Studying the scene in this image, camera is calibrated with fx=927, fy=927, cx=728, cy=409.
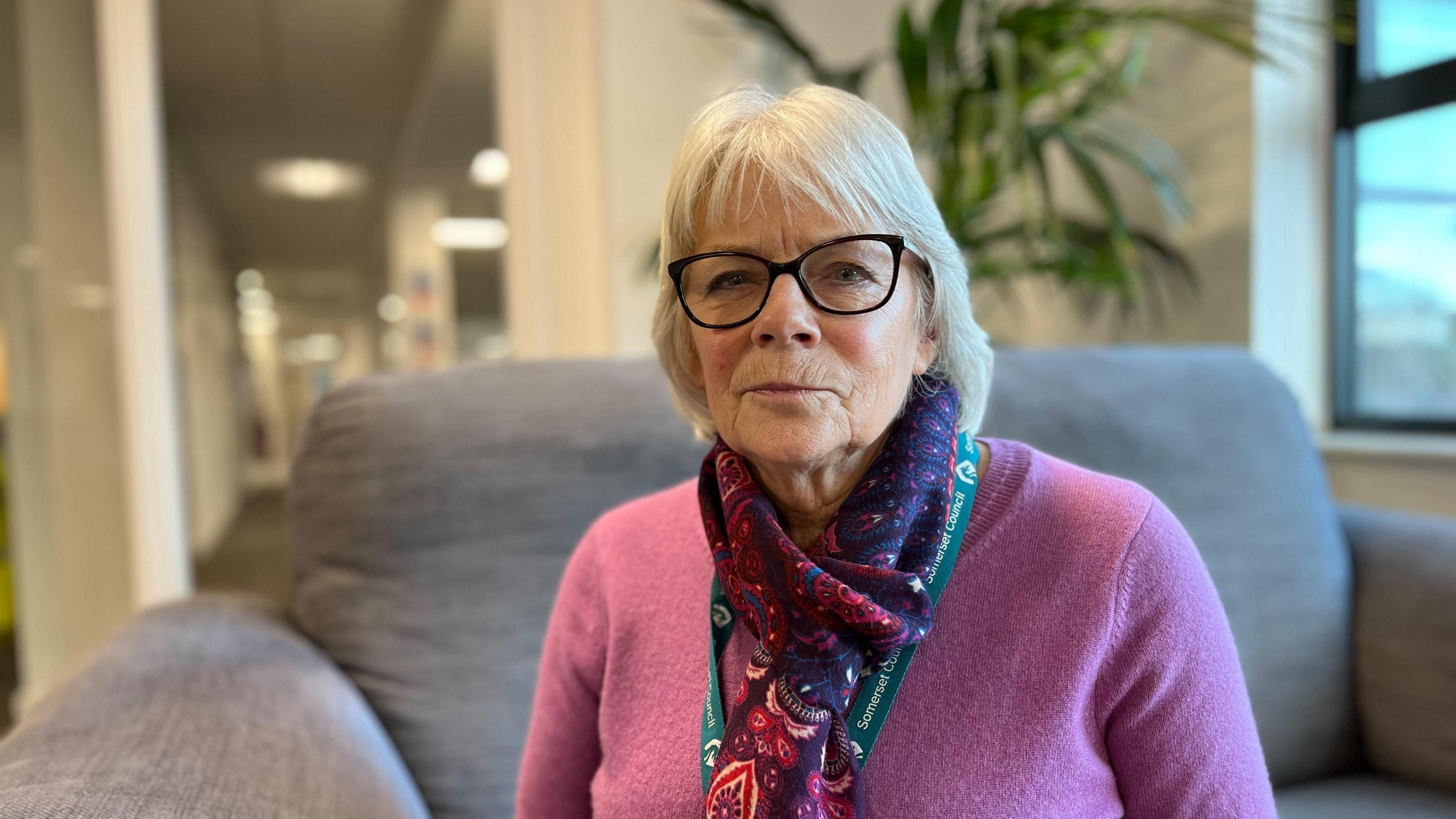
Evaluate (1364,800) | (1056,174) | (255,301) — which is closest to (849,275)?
(1364,800)

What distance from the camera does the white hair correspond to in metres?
0.69

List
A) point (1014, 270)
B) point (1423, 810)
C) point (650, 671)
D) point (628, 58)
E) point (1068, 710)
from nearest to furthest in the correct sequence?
point (1068, 710) < point (650, 671) < point (1423, 810) < point (1014, 270) < point (628, 58)

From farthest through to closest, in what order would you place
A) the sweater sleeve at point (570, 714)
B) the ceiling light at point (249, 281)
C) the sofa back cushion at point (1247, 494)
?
the ceiling light at point (249, 281)
the sofa back cushion at point (1247, 494)
the sweater sleeve at point (570, 714)

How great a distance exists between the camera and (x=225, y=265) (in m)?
4.10

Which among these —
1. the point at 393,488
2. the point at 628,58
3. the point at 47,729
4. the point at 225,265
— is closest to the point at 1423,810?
the point at 393,488

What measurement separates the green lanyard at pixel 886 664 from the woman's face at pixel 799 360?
112 mm

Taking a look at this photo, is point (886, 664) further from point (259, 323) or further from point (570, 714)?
point (259, 323)

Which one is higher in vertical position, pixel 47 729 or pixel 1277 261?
pixel 1277 261

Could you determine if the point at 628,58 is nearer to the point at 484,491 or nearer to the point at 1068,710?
the point at 484,491

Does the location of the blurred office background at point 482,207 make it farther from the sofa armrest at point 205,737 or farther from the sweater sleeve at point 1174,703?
the sweater sleeve at point 1174,703

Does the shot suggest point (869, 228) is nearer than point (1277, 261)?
Yes

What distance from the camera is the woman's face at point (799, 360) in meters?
0.69

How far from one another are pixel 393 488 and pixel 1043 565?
845 mm

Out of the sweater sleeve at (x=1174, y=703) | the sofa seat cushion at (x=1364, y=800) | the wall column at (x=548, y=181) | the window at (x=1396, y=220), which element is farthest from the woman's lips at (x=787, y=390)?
the wall column at (x=548, y=181)
